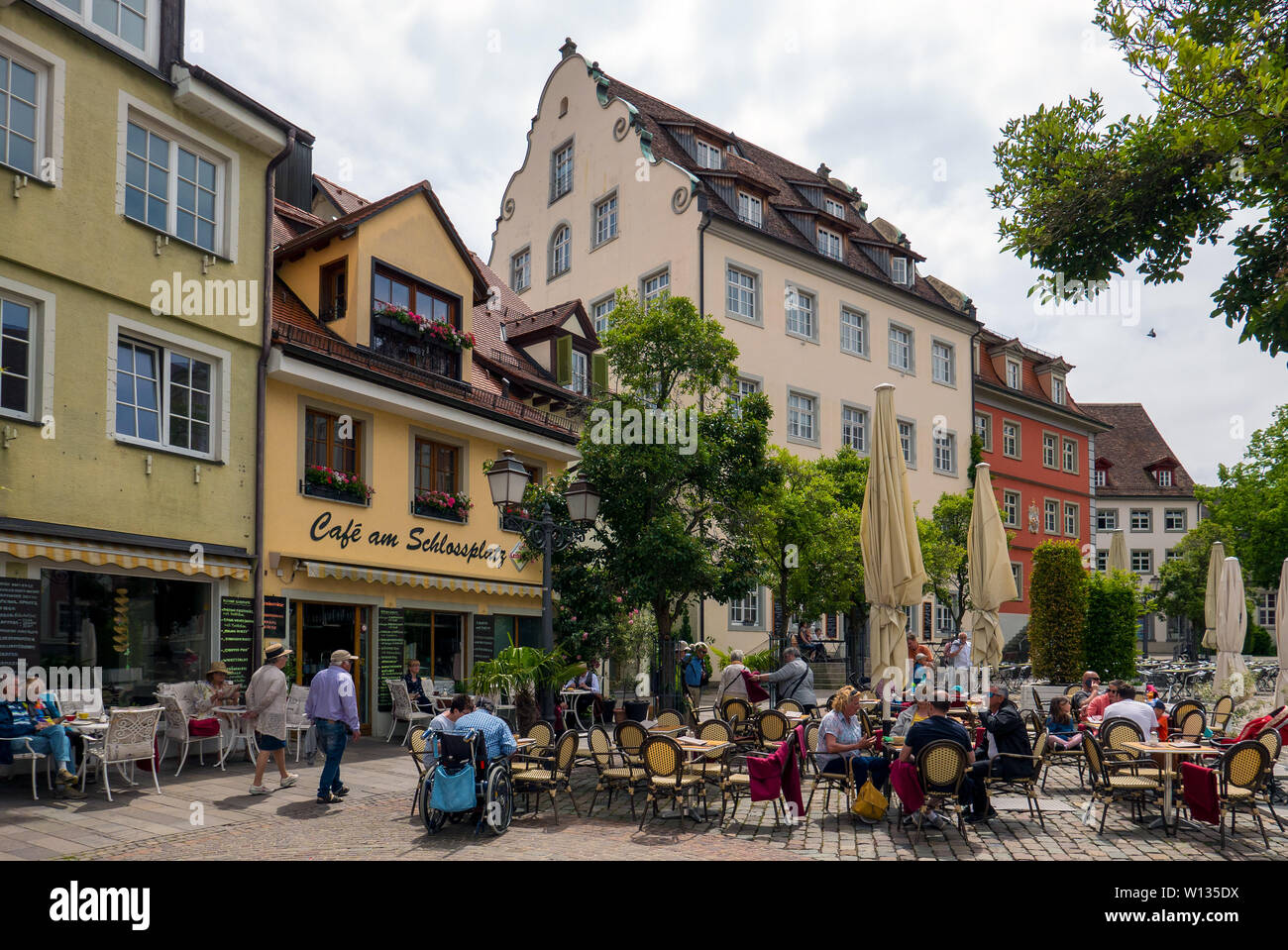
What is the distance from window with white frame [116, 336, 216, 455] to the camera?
13805 millimetres

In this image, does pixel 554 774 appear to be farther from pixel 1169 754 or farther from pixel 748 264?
pixel 748 264

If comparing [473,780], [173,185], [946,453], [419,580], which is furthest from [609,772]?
[946,453]

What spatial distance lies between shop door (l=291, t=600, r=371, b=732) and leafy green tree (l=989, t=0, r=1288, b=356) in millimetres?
12194

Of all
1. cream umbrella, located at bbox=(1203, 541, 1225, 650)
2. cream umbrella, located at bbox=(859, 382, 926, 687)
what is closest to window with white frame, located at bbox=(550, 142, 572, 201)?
cream umbrella, located at bbox=(1203, 541, 1225, 650)

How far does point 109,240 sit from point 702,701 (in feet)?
54.1

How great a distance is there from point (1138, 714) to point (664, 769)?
565 centimetres

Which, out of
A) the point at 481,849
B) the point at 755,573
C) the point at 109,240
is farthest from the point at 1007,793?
the point at 109,240

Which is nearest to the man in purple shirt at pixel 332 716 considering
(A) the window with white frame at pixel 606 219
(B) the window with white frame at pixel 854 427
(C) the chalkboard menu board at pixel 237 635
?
(C) the chalkboard menu board at pixel 237 635

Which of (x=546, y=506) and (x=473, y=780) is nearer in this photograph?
(x=473, y=780)

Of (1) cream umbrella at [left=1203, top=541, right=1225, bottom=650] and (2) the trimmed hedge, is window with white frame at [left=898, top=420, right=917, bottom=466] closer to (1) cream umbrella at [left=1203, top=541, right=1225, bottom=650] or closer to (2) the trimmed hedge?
(2) the trimmed hedge

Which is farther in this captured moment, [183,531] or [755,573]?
[755,573]

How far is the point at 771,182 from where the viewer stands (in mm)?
37344
